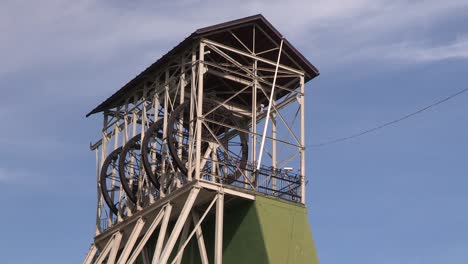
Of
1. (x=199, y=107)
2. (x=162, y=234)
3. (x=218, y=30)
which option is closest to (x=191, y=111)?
(x=199, y=107)

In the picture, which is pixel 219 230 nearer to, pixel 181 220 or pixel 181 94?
pixel 181 220

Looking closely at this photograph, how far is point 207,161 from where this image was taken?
157 ft

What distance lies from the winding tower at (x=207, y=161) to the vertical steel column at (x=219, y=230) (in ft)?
0.14

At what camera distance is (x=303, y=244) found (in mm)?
44719

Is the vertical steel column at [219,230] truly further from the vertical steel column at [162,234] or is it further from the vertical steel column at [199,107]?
the vertical steel column at [162,234]

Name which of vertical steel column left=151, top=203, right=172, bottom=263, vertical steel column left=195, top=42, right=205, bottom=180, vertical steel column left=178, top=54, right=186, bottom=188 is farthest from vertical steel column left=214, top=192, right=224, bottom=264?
vertical steel column left=178, top=54, right=186, bottom=188

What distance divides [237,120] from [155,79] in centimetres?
482

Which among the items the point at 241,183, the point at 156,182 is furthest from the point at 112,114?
the point at 241,183


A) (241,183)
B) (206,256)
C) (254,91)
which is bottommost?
(206,256)

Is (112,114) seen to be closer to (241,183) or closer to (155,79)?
(155,79)

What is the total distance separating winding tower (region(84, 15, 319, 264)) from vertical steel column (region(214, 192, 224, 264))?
44mm

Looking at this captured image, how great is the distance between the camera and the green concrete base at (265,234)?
43.5 meters

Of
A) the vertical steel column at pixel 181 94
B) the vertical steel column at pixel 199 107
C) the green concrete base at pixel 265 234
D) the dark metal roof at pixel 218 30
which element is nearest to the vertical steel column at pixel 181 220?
the vertical steel column at pixel 199 107

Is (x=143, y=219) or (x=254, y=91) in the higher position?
(x=254, y=91)
